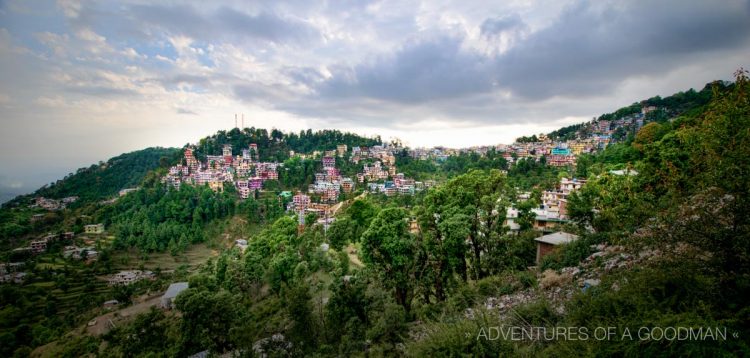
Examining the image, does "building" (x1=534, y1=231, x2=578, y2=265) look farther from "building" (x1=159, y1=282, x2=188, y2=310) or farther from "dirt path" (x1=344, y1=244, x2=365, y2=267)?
"building" (x1=159, y1=282, x2=188, y2=310)

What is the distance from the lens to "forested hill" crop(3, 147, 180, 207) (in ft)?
217

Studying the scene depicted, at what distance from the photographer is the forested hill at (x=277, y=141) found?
80125 millimetres

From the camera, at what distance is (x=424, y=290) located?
37.1ft

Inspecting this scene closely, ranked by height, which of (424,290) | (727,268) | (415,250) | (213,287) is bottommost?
(213,287)

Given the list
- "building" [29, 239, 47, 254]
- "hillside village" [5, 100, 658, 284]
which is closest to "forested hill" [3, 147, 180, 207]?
"hillside village" [5, 100, 658, 284]

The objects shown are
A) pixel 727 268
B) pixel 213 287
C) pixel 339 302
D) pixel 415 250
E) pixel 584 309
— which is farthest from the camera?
pixel 213 287

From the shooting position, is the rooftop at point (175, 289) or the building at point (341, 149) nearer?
the rooftop at point (175, 289)

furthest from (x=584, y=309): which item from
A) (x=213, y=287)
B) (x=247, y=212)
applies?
→ (x=247, y=212)

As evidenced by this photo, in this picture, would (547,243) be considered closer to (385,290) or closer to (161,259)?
(385,290)

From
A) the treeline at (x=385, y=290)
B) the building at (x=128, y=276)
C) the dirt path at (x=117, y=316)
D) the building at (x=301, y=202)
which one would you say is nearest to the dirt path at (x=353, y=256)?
the treeline at (x=385, y=290)

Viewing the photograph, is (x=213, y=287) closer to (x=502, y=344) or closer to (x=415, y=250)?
(x=415, y=250)

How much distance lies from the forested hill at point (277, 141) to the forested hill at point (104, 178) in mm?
9205

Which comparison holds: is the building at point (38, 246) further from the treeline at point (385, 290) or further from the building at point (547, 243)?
the building at point (547, 243)

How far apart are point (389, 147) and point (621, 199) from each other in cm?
7912
